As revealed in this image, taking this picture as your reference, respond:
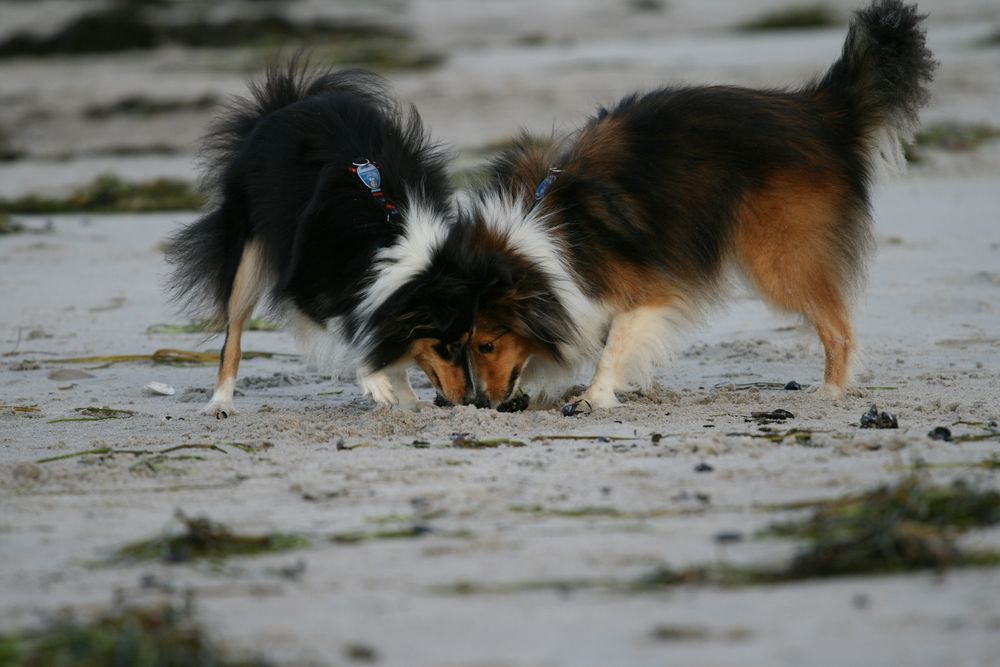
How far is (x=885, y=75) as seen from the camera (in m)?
5.86

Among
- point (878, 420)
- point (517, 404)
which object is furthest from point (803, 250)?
point (517, 404)

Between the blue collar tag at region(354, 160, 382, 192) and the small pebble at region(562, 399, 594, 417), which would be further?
the blue collar tag at region(354, 160, 382, 192)

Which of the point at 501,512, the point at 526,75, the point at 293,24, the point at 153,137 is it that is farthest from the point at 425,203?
the point at 293,24

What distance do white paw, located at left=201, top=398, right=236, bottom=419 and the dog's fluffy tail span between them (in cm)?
303

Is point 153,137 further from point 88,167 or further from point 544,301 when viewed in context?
point 544,301

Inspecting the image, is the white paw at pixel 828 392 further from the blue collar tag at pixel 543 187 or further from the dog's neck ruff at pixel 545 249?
the blue collar tag at pixel 543 187

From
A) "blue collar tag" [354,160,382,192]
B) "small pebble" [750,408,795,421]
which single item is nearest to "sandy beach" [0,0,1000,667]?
"small pebble" [750,408,795,421]

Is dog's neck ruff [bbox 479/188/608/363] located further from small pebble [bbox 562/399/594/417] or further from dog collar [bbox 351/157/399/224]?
dog collar [bbox 351/157/399/224]

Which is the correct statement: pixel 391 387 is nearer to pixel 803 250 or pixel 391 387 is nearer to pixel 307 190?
pixel 307 190

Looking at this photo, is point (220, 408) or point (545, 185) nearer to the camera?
point (545, 185)

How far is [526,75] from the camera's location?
54.7ft

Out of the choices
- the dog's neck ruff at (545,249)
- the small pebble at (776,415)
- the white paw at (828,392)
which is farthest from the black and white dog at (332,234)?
the white paw at (828,392)

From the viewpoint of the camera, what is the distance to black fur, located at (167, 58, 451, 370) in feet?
18.5

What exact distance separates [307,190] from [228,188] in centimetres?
64
